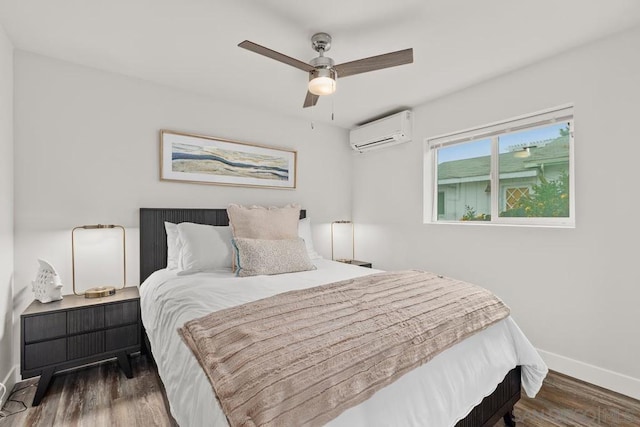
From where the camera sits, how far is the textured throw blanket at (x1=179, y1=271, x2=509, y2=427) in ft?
3.05

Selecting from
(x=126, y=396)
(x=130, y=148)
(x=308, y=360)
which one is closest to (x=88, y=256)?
(x=130, y=148)

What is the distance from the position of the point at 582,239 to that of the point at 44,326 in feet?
12.4

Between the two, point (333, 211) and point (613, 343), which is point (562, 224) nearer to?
point (613, 343)

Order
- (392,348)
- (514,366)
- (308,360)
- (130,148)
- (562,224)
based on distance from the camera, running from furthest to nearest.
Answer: (130,148)
(562,224)
(514,366)
(392,348)
(308,360)

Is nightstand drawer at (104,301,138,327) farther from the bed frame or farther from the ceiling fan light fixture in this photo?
the ceiling fan light fixture

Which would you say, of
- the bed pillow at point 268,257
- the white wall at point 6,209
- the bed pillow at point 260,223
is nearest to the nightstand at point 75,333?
the white wall at point 6,209

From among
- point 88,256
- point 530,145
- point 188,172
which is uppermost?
point 530,145

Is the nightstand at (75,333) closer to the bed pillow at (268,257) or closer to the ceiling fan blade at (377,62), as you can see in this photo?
the bed pillow at (268,257)

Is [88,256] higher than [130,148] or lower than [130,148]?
lower

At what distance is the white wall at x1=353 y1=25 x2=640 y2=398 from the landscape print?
74.4 inches

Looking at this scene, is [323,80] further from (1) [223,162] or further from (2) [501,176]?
(2) [501,176]

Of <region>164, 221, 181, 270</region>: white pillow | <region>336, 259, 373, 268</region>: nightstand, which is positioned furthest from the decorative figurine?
<region>336, 259, 373, 268</region>: nightstand

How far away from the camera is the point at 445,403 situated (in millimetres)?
1269

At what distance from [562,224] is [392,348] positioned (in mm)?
2168
